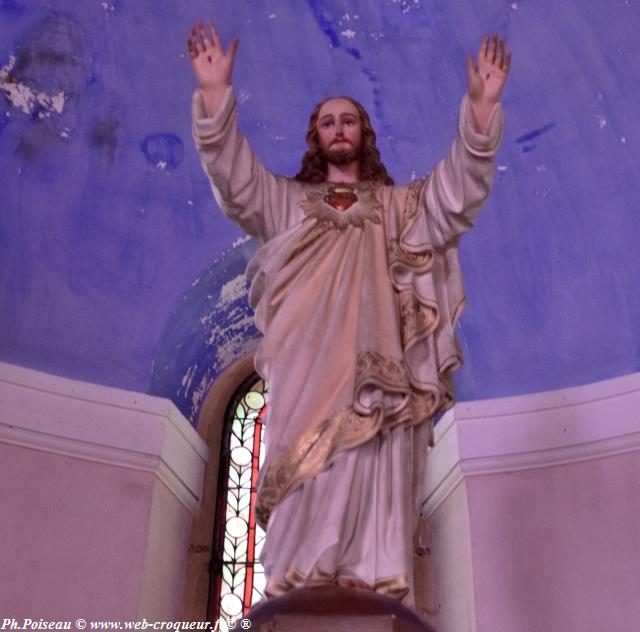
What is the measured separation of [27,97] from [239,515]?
2216mm

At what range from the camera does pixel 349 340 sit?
3.55 metres

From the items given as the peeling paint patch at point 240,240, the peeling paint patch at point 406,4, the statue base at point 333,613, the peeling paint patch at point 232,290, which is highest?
the peeling paint patch at point 406,4

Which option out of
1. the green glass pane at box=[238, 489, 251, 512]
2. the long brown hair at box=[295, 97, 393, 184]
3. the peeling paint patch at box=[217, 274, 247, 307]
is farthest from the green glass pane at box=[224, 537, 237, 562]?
the long brown hair at box=[295, 97, 393, 184]

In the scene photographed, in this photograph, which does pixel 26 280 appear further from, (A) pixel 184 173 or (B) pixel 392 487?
(B) pixel 392 487

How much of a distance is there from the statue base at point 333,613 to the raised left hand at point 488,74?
165 cm

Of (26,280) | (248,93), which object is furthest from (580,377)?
(26,280)

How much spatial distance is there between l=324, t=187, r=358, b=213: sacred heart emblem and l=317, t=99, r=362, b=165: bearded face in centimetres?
17

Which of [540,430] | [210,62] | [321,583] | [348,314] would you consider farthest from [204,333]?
[321,583]

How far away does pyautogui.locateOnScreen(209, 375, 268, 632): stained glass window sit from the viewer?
18.3 ft

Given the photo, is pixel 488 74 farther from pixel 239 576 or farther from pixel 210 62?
pixel 239 576

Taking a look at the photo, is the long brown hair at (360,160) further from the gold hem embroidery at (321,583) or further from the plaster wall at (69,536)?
the plaster wall at (69,536)

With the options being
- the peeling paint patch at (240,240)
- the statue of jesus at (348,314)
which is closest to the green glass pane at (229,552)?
the peeling paint patch at (240,240)

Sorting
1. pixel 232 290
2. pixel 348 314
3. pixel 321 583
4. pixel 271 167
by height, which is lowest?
pixel 321 583

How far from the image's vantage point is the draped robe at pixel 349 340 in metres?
3.24
